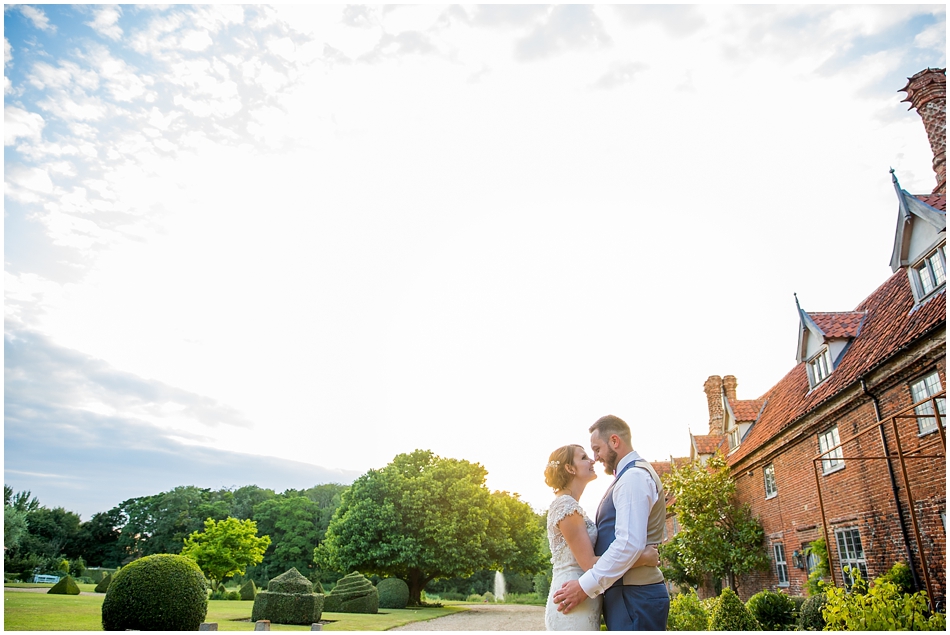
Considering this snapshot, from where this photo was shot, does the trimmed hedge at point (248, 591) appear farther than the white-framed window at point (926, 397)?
Yes

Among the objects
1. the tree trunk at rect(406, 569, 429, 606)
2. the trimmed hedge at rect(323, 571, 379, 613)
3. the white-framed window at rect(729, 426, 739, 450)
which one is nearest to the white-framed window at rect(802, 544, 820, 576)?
the white-framed window at rect(729, 426, 739, 450)

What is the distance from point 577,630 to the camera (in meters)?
3.63

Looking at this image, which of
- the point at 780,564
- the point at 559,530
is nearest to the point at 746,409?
the point at 780,564

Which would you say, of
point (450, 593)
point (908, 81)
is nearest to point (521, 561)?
point (450, 593)

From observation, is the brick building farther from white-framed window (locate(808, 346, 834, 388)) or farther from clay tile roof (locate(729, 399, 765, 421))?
clay tile roof (locate(729, 399, 765, 421))

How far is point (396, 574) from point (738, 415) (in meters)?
25.0

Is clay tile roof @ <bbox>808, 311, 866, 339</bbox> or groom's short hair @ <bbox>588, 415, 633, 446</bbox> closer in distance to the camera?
groom's short hair @ <bbox>588, 415, 633, 446</bbox>

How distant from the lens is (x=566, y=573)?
382 centimetres

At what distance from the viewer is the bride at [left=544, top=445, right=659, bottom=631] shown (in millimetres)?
3676

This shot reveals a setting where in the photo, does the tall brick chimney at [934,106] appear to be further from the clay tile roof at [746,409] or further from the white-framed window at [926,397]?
the clay tile roof at [746,409]

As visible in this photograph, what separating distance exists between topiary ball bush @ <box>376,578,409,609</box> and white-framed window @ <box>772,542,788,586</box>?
25379 millimetres

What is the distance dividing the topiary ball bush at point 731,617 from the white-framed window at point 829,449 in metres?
4.95

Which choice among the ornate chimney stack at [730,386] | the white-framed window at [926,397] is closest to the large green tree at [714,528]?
the ornate chimney stack at [730,386]

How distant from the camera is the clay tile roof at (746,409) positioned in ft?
88.3
